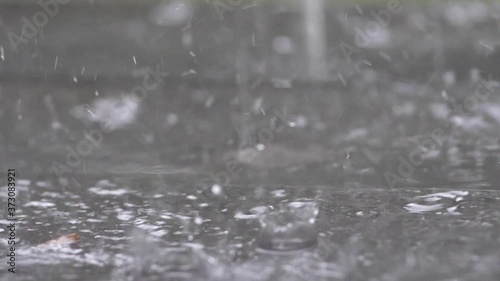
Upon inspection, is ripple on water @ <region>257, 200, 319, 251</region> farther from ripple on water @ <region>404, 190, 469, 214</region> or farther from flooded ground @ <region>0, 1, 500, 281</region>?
ripple on water @ <region>404, 190, 469, 214</region>

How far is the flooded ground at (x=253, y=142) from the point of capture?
9.29 ft

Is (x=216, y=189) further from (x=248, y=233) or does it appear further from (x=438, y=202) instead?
(x=438, y=202)

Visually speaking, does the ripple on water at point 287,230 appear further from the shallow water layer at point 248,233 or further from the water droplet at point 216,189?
the water droplet at point 216,189

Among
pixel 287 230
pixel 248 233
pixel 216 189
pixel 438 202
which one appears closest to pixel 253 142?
pixel 216 189

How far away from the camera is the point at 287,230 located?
293 cm

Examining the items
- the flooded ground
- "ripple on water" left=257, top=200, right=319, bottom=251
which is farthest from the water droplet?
"ripple on water" left=257, top=200, right=319, bottom=251

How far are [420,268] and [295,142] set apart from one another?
2300 millimetres

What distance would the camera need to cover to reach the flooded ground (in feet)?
9.29

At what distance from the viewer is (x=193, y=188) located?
3949 mm

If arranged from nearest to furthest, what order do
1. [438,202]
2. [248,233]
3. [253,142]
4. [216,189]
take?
[248,233] → [438,202] → [216,189] → [253,142]

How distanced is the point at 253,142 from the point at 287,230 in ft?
6.44

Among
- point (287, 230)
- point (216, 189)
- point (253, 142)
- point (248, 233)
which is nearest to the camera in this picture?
point (287, 230)

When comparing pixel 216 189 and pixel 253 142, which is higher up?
pixel 253 142

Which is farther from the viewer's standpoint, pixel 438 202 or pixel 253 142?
pixel 253 142
